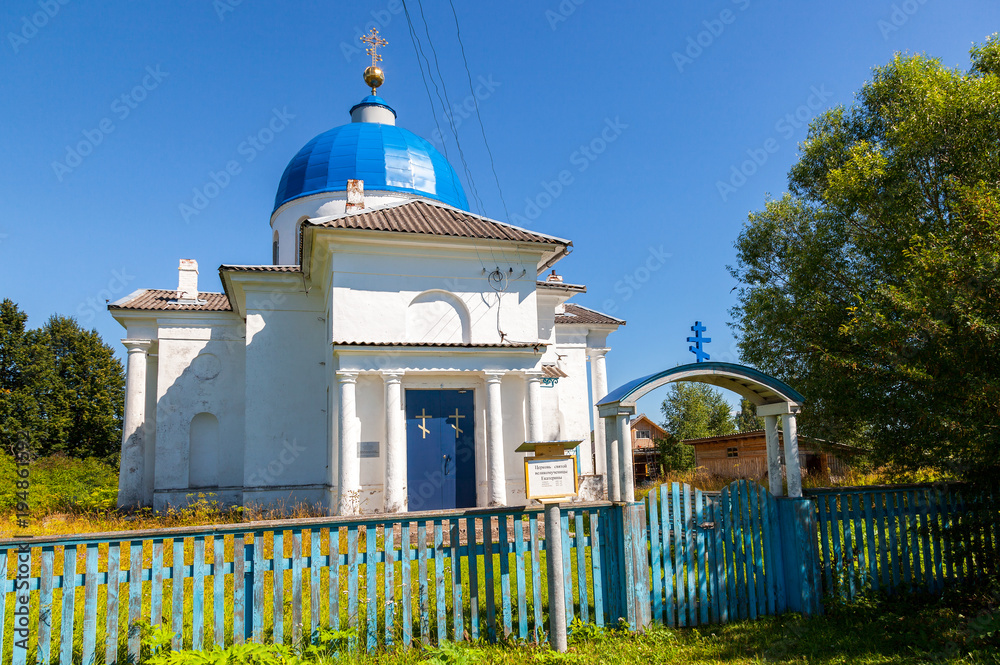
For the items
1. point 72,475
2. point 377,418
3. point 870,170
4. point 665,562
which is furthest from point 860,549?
point 72,475

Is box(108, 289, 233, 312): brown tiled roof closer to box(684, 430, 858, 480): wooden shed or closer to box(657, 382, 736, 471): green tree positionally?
box(684, 430, 858, 480): wooden shed

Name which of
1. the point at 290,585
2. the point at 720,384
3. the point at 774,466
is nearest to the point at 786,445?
the point at 774,466

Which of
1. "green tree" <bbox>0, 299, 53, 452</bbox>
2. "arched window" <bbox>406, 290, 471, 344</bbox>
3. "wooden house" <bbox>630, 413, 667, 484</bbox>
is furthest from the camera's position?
"wooden house" <bbox>630, 413, 667, 484</bbox>

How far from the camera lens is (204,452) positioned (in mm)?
16359

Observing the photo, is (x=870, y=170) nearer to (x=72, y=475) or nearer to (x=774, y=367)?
(x=774, y=367)

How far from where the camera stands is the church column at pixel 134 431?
52.9 ft

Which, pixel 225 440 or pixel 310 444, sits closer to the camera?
pixel 310 444

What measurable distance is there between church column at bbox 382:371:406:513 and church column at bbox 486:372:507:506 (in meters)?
1.63

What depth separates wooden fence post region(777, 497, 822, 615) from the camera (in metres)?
5.92

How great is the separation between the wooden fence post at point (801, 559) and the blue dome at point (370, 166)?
590 inches

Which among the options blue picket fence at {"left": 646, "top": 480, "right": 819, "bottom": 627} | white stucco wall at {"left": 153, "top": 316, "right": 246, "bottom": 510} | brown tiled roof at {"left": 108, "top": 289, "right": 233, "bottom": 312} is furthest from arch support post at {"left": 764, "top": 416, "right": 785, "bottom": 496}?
brown tiled roof at {"left": 108, "top": 289, "right": 233, "bottom": 312}

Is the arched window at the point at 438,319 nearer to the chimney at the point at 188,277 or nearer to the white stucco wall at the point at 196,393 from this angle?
the white stucco wall at the point at 196,393

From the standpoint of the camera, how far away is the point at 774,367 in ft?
42.2

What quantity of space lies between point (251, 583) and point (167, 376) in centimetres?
1347
